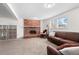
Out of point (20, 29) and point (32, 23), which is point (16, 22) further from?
point (32, 23)

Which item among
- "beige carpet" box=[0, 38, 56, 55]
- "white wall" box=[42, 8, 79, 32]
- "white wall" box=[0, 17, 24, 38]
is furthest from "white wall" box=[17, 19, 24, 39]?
"white wall" box=[42, 8, 79, 32]

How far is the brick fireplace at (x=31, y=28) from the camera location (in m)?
8.66

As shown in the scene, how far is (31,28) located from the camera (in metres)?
9.05

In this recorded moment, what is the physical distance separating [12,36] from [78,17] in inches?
209

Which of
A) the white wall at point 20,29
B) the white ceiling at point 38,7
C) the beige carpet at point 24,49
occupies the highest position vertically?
Answer: the white ceiling at point 38,7

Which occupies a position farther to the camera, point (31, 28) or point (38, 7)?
point (31, 28)

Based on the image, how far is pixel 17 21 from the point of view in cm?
802

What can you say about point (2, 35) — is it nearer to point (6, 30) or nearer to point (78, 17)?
point (6, 30)

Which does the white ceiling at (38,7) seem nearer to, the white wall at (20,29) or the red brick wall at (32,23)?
the white wall at (20,29)

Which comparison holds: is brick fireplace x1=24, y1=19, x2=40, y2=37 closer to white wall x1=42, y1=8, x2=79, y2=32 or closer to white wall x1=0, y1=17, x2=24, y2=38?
white wall x1=0, y1=17, x2=24, y2=38

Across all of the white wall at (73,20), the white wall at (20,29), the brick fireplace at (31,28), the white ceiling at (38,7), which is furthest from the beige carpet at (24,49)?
the brick fireplace at (31,28)

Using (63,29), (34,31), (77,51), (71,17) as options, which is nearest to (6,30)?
(34,31)

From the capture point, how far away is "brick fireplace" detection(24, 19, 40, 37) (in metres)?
8.66

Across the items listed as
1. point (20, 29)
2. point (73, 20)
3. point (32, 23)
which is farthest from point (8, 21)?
point (73, 20)
